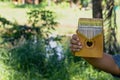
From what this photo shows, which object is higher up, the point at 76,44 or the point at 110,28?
the point at 76,44

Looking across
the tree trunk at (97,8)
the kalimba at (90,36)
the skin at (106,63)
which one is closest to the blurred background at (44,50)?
the tree trunk at (97,8)

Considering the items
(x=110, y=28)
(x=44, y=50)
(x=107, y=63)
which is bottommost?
(x=44, y=50)

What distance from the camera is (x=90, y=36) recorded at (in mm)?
2377

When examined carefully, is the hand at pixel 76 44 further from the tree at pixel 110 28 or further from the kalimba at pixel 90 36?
the tree at pixel 110 28

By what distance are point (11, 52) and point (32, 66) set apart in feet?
1.10

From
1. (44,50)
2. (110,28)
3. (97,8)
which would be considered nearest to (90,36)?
(44,50)

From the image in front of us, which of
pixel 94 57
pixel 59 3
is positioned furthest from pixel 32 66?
pixel 59 3

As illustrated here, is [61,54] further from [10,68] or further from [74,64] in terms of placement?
[10,68]

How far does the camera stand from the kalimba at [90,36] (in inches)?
93.2

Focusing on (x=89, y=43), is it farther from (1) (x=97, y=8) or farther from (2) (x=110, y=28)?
(1) (x=97, y=8)

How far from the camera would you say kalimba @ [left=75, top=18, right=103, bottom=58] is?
2.37 meters

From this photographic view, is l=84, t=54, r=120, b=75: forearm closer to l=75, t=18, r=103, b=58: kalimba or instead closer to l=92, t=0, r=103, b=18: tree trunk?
l=75, t=18, r=103, b=58: kalimba

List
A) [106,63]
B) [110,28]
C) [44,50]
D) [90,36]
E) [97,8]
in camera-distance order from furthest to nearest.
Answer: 1. [97,8]
2. [110,28]
3. [44,50]
4. [106,63]
5. [90,36]

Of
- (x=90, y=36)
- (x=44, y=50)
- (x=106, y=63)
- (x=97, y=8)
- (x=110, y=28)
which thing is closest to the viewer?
(x=90, y=36)
